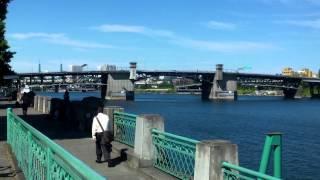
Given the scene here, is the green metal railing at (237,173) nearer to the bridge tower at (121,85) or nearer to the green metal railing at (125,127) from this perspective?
the green metal railing at (125,127)

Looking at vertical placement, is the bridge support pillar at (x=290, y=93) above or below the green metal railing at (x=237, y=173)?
below

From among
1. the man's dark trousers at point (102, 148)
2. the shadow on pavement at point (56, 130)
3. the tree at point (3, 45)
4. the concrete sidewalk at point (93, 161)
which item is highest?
the tree at point (3, 45)

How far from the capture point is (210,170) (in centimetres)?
863

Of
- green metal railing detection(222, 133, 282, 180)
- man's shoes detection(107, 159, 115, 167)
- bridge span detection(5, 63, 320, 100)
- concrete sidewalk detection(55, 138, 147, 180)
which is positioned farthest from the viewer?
bridge span detection(5, 63, 320, 100)

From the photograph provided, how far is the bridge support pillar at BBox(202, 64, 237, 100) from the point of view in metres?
181

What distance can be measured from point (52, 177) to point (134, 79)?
163387 mm

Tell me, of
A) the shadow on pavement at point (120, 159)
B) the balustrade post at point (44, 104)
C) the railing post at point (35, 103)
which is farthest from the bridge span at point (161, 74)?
the shadow on pavement at point (120, 159)

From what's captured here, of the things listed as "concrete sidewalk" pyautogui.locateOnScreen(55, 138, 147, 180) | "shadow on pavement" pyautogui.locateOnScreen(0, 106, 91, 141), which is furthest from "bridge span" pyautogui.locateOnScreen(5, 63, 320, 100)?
"concrete sidewalk" pyautogui.locateOnScreen(55, 138, 147, 180)

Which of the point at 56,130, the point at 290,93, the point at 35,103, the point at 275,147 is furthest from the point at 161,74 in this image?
the point at 275,147

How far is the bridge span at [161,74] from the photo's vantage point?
6368 inches

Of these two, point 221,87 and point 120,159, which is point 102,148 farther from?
point 221,87

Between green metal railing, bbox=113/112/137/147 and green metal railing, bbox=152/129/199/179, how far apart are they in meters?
1.94

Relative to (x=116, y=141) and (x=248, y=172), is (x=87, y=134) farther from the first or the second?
(x=248, y=172)

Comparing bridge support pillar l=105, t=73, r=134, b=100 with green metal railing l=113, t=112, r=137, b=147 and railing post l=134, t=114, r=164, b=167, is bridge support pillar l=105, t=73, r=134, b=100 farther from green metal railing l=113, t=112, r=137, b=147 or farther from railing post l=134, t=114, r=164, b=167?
railing post l=134, t=114, r=164, b=167
